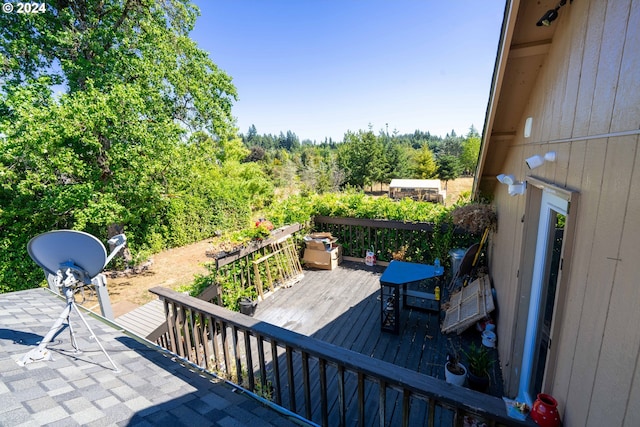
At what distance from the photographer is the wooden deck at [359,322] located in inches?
145

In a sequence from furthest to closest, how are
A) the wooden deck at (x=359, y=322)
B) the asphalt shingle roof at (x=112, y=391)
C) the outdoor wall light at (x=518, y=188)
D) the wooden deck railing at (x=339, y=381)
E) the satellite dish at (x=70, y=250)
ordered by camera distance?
the wooden deck at (x=359, y=322)
the outdoor wall light at (x=518, y=188)
the satellite dish at (x=70, y=250)
the asphalt shingle roof at (x=112, y=391)
the wooden deck railing at (x=339, y=381)

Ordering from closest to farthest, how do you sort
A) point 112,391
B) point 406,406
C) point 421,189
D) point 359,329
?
point 406,406
point 112,391
point 359,329
point 421,189

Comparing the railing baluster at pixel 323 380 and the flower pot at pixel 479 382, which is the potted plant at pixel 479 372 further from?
the railing baluster at pixel 323 380

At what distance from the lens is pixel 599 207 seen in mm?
1277

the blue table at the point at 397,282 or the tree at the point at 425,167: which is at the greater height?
the tree at the point at 425,167

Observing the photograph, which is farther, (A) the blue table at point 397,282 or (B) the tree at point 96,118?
(B) the tree at point 96,118

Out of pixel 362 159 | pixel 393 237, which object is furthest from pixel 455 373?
pixel 362 159

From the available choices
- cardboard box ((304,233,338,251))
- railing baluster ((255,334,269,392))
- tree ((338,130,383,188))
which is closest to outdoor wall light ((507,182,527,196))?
railing baluster ((255,334,269,392))

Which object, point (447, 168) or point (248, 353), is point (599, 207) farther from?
point (447, 168)

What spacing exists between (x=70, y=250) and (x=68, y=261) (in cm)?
8

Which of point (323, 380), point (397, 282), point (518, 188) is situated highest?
point (518, 188)

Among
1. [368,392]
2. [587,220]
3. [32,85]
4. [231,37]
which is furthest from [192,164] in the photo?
[587,220]

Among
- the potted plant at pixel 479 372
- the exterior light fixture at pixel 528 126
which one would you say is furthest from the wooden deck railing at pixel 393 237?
the potted plant at pixel 479 372

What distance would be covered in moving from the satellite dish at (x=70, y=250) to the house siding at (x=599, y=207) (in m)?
2.71
